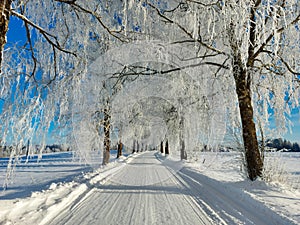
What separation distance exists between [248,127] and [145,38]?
3.32 meters

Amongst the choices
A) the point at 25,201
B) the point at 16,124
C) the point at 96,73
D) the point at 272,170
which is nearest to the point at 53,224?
the point at 25,201

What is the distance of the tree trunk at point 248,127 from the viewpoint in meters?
5.26

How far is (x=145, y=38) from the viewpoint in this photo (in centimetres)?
483

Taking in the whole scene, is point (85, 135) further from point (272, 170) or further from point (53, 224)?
point (272, 170)

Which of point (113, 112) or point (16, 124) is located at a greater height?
point (113, 112)

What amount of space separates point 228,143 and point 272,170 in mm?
1337

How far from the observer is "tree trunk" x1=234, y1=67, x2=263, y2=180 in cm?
526

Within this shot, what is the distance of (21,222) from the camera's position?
2.76 metres

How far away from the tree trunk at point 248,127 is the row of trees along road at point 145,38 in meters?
0.02

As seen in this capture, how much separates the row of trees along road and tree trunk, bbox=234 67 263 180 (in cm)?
2

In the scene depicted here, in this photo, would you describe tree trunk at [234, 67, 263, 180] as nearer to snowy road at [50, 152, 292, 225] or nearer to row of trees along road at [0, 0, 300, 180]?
row of trees along road at [0, 0, 300, 180]

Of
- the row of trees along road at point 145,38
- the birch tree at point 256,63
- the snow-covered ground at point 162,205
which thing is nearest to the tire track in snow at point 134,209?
the snow-covered ground at point 162,205

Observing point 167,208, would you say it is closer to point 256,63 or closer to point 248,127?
point 248,127

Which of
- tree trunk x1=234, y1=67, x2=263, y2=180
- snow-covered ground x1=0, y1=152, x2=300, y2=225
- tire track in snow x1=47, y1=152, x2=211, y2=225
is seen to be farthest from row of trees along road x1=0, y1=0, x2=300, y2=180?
tire track in snow x1=47, y1=152, x2=211, y2=225
